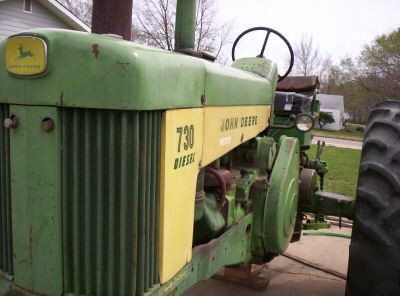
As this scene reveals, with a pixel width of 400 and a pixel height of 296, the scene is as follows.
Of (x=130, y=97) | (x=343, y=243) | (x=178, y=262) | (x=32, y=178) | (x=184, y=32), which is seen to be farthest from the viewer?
(x=343, y=243)

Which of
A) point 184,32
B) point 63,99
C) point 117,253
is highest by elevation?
point 184,32

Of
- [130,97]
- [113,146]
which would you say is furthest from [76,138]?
[130,97]

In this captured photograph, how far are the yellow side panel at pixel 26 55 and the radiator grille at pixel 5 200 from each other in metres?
0.17

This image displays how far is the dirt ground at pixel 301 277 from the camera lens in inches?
154

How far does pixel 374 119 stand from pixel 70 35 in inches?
97.5

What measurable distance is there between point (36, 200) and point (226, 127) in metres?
1.08

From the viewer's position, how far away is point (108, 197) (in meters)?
1.48

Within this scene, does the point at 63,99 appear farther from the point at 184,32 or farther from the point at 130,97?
the point at 184,32

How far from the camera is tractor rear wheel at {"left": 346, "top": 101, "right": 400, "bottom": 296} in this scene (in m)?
2.79

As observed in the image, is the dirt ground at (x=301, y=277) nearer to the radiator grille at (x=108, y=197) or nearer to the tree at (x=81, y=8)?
the radiator grille at (x=108, y=197)

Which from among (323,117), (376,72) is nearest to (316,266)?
(323,117)

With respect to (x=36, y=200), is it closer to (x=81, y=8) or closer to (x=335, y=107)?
(x=81, y=8)

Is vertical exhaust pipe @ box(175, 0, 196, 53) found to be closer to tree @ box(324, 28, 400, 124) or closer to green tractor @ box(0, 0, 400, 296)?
green tractor @ box(0, 0, 400, 296)

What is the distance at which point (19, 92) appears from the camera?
149 cm
